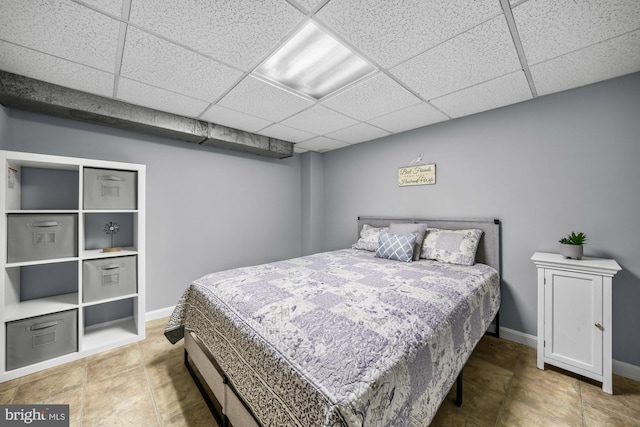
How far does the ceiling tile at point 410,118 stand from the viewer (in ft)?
8.50

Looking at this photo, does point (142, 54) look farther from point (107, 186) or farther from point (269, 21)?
point (107, 186)

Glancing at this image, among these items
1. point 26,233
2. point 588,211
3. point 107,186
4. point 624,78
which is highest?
point 624,78

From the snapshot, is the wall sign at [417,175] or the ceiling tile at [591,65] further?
the wall sign at [417,175]

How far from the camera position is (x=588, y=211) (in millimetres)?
2100

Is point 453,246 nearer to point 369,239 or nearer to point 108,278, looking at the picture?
point 369,239

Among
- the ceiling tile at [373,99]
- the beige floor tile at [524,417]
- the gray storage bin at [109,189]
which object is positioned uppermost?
the ceiling tile at [373,99]

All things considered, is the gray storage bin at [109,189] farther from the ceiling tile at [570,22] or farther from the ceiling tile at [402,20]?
the ceiling tile at [570,22]

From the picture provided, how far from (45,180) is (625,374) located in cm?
517

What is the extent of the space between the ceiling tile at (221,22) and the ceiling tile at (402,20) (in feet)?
0.85

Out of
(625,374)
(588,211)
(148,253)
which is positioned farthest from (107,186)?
(625,374)

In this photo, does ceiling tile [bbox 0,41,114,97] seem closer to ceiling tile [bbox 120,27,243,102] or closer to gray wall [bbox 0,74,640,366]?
ceiling tile [bbox 120,27,243,102]

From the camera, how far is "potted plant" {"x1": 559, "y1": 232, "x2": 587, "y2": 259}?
6.36 feet

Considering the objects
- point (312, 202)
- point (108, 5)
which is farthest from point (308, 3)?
point (312, 202)

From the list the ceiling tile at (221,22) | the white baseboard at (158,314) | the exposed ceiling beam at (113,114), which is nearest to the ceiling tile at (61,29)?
the ceiling tile at (221,22)
